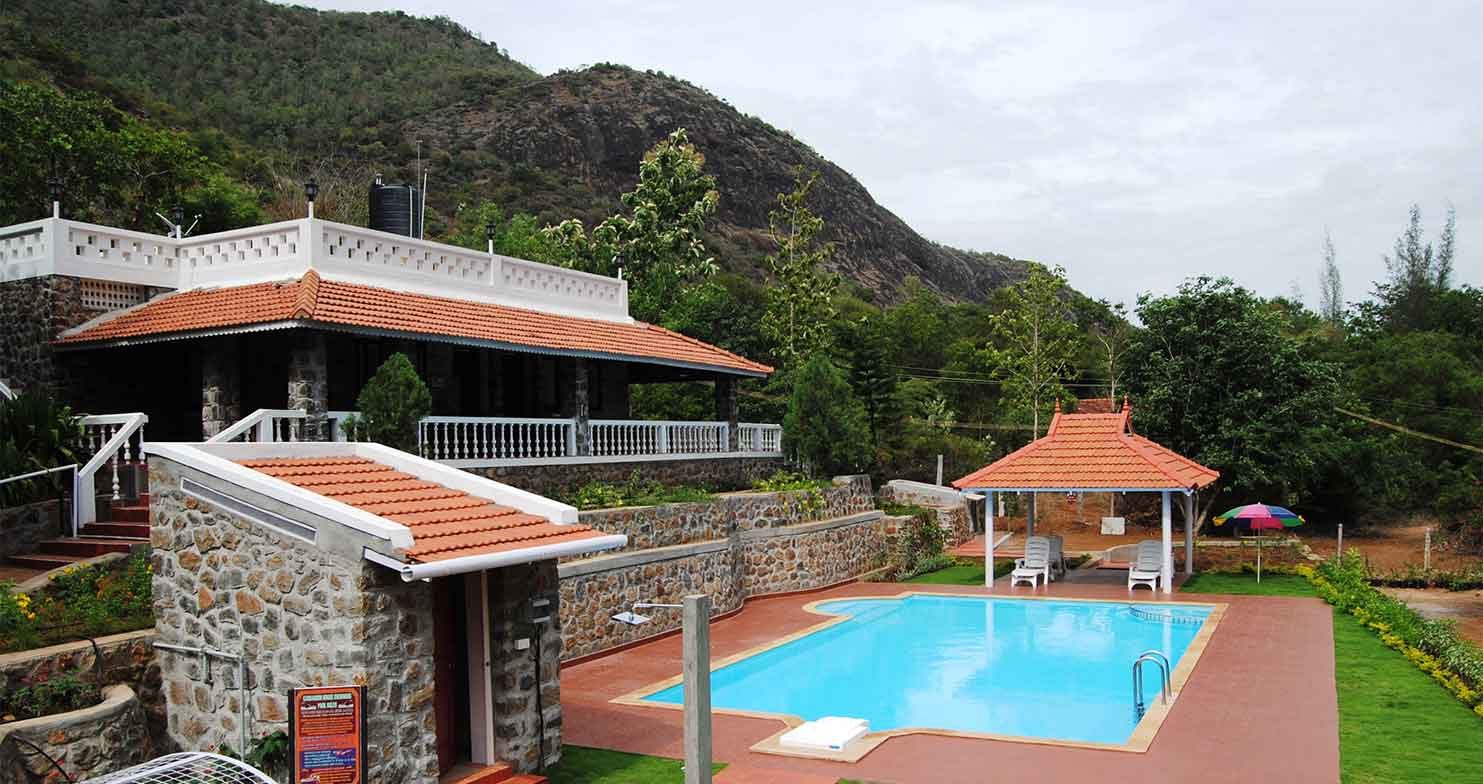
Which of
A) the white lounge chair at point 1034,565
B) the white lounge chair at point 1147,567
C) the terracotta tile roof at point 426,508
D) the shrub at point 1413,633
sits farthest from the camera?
the white lounge chair at point 1034,565

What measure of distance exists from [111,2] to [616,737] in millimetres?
74254

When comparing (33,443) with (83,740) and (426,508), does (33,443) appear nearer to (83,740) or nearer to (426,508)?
(83,740)

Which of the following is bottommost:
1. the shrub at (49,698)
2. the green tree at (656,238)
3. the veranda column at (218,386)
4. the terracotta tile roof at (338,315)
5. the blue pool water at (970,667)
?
the blue pool water at (970,667)

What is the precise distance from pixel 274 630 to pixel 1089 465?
17.9 metres

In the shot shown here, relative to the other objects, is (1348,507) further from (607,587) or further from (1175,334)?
(607,587)

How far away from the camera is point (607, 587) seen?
16.9 meters

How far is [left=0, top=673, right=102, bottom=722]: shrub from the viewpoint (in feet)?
28.8

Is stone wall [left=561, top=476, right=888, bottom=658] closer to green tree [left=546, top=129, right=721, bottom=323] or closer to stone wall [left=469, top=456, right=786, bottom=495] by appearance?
stone wall [left=469, top=456, right=786, bottom=495]

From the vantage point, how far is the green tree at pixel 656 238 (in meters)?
36.4

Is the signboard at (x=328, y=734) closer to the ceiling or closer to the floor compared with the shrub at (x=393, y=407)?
closer to the floor

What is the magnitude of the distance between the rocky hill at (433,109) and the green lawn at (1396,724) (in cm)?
4316

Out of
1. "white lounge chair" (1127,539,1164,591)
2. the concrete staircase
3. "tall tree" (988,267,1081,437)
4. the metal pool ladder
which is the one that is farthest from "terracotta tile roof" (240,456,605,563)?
"tall tree" (988,267,1081,437)

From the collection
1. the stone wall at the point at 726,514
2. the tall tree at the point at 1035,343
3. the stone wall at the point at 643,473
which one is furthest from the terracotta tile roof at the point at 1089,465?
the tall tree at the point at 1035,343

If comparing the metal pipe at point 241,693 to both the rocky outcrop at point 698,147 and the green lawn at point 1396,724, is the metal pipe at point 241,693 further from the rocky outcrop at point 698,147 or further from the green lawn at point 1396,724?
the rocky outcrop at point 698,147
